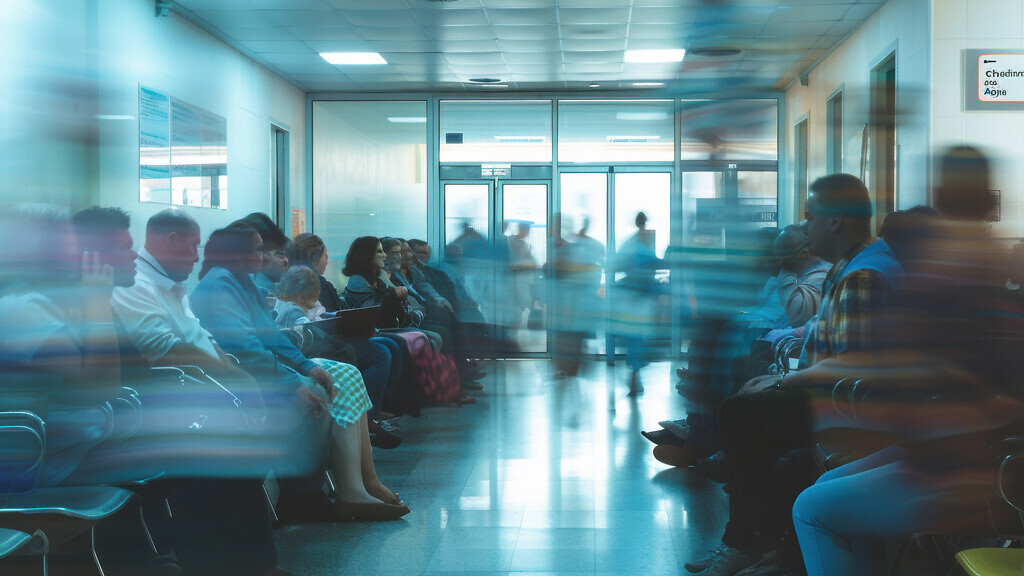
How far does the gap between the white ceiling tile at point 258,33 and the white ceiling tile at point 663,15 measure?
312 centimetres

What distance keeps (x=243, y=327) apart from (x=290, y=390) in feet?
1.02

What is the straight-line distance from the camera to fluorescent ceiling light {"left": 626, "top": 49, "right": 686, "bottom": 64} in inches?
346

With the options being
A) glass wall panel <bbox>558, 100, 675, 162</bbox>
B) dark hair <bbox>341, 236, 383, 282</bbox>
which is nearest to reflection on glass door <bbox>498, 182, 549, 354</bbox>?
glass wall panel <bbox>558, 100, 675, 162</bbox>

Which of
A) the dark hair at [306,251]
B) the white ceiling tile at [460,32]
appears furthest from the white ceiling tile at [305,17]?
the dark hair at [306,251]

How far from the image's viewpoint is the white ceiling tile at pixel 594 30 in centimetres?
780

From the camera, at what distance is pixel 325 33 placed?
26.7ft

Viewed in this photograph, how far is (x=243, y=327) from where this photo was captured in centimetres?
352

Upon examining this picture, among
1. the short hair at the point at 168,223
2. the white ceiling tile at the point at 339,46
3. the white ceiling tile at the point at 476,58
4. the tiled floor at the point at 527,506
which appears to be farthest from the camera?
the white ceiling tile at the point at 476,58

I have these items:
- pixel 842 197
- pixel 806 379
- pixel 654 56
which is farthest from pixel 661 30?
pixel 806 379

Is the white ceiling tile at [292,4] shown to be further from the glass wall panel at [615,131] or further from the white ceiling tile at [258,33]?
the glass wall panel at [615,131]

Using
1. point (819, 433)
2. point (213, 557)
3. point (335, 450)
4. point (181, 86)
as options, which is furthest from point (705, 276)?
point (181, 86)

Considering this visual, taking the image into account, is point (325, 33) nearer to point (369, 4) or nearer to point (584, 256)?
point (369, 4)

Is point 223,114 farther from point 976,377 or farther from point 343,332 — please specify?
point 976,377

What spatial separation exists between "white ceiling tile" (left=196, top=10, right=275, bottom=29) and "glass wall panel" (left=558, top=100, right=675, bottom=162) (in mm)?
4179
